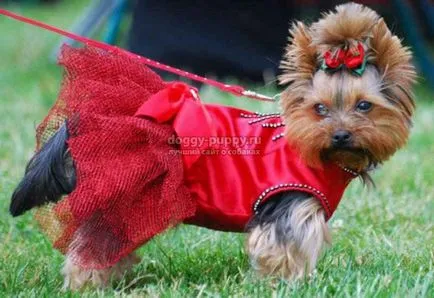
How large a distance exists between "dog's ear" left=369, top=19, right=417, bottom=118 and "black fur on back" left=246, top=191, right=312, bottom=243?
0.45 metres

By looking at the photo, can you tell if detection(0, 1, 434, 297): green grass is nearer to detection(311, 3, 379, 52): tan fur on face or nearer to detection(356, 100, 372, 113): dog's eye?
detection(356, 100, 372, 113): dog's eye

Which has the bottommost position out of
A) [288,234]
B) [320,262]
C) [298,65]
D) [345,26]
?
[320,262]

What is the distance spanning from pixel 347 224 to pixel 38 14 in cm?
1032

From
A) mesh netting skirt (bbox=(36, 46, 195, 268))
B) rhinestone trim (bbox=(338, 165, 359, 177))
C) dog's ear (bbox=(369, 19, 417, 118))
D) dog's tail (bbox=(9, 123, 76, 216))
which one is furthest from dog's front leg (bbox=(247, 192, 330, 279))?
dog's tail (bbox=(9, 123, 76, 216))

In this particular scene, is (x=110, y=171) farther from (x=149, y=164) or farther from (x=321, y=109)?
(x=321, y=109)

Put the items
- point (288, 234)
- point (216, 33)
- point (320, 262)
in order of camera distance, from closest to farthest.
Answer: point (288, 234), point (320, 262), point (216, 33)

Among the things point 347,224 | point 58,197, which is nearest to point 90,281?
point 58,197

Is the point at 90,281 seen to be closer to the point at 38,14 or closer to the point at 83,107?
the point at 83,107

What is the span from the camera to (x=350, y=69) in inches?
127

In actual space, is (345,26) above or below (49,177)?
above

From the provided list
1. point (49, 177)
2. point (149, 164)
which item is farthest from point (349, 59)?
point (49, 177)

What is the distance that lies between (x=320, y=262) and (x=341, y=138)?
581 millimetres

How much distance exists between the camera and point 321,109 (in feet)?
10.7

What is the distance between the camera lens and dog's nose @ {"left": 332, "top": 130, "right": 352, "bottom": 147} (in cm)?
320
